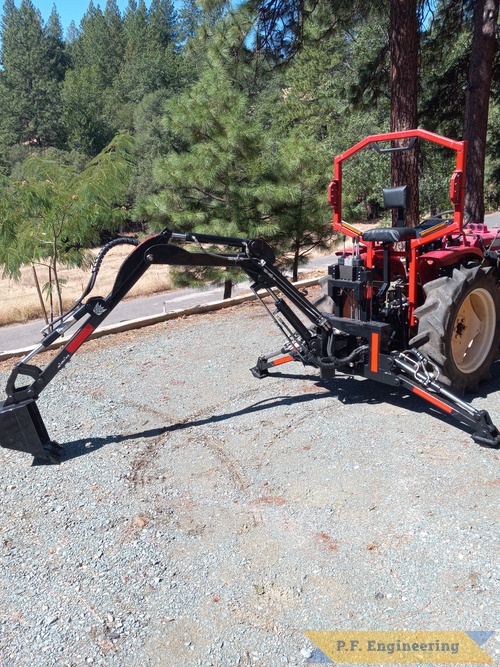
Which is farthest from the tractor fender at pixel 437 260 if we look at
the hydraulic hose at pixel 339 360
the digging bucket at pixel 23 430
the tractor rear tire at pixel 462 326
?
the digging bucket at pixel 23 430

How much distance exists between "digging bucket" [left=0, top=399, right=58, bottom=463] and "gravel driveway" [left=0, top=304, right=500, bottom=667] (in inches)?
5.2

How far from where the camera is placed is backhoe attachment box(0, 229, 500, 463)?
A: 15.9 ft

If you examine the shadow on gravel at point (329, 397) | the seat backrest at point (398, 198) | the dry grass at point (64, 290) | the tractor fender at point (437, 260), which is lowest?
the dry grass at point (64, 290)

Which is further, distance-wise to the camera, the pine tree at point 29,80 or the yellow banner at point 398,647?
the pine tree at point 29,80

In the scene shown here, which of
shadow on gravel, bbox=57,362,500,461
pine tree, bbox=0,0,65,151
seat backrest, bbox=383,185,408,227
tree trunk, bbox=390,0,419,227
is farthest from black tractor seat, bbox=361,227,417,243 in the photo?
pine tree, bbox=0,0,65,151

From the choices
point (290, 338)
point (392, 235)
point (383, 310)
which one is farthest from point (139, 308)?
point (392, 235)

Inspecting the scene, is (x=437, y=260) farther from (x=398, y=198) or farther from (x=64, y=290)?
(x=64, y=290)

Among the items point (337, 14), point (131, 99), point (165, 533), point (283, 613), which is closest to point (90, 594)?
point (165, 533)

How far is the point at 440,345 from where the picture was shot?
534 centimetres

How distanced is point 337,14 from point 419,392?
28.2 ft

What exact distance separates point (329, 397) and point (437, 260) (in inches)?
64.7

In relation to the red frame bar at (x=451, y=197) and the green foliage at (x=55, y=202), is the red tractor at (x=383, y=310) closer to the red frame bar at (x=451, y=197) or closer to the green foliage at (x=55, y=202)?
the red frame bar at (x=451, y=197)

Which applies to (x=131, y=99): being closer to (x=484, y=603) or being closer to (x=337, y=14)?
(x=337, y=14)

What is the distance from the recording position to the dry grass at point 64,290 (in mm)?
20016
